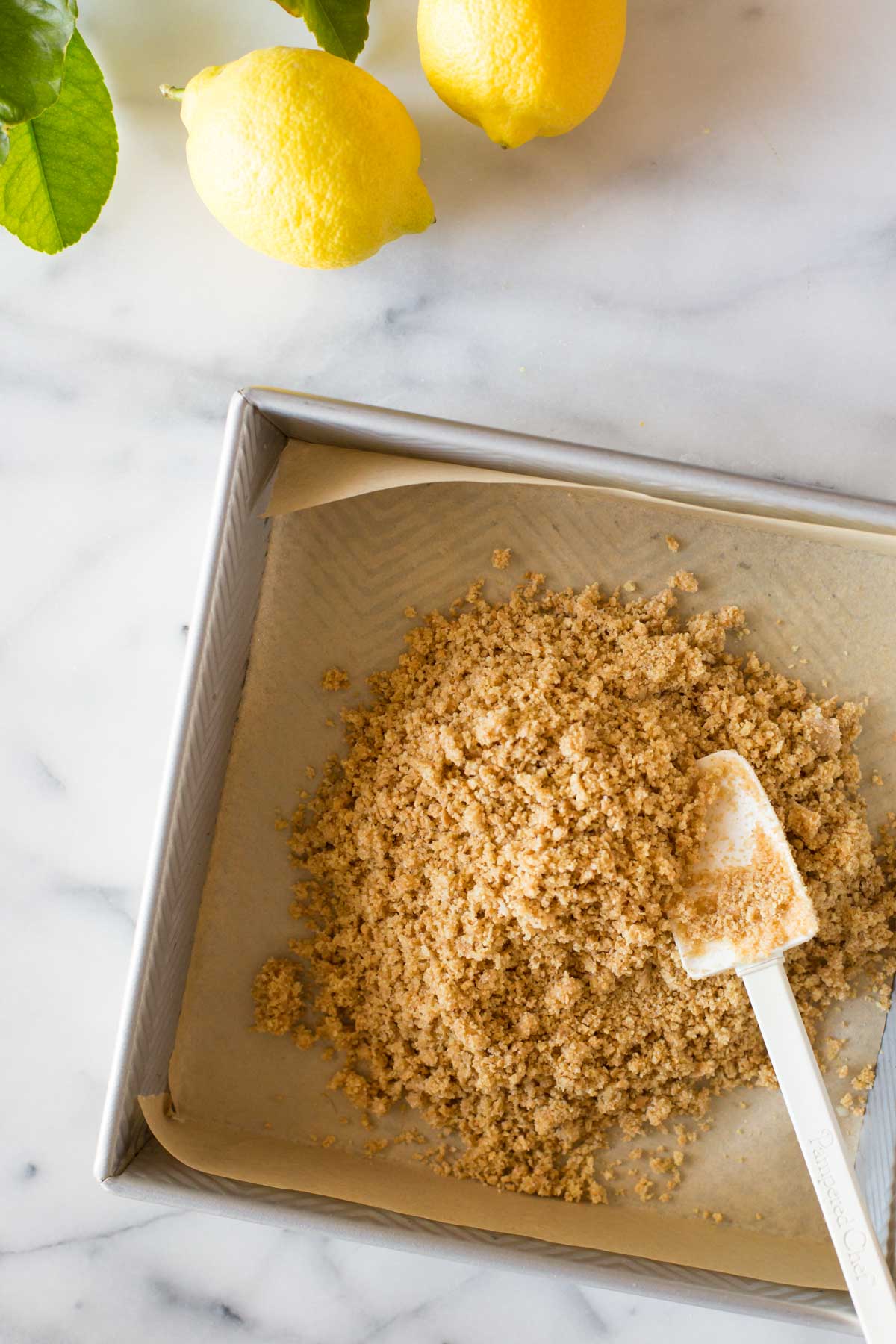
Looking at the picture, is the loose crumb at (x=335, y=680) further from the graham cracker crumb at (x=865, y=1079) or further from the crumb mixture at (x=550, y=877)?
the graham cracker crumb at (x=865, y=1079)

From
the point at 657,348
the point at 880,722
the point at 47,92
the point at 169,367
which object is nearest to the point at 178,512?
the point at 169,367

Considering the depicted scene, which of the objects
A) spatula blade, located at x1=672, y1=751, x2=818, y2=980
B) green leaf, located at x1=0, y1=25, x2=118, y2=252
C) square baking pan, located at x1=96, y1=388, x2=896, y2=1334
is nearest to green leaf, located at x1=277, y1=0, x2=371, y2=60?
green leaf, located at x1=0, y1=25, x2=118, y2=252

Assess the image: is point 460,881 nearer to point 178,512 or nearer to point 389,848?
point 389,848

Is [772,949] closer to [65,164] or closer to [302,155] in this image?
[302,155]

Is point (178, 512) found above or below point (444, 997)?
above

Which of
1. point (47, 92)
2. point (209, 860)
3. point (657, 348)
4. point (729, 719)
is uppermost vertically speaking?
point (47, 92)

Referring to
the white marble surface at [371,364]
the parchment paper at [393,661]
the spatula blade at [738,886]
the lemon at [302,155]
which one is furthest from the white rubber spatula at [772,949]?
the lemon at [302,155]

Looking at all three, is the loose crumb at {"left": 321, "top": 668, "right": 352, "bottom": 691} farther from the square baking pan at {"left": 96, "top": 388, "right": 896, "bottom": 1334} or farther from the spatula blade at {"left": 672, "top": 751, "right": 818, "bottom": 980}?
the spatula blade at {"left": 672, "top": 751, "right": 818, "bottom": 980}
